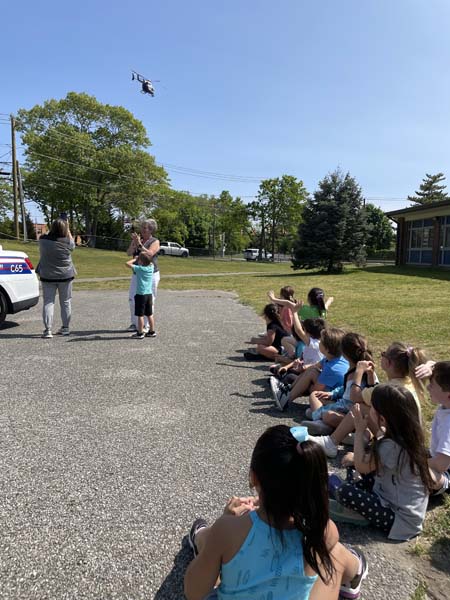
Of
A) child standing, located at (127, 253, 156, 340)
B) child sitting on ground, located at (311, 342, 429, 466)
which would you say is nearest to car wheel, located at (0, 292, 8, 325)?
child standing, located at (127, 253, 156, 340)

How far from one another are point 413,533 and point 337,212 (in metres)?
24.1

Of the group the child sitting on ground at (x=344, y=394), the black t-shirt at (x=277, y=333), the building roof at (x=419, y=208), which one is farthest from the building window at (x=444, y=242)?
the child sitting on ground at (x=344, y=394)

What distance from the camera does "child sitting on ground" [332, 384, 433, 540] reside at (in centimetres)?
249

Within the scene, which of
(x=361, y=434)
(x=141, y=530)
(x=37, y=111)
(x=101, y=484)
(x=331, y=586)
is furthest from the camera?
(x=37, y=111)

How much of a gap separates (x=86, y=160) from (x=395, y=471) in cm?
4955

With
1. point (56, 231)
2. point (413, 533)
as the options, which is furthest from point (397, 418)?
point (56, 231)

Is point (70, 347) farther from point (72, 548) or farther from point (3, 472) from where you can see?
point (72, 548)

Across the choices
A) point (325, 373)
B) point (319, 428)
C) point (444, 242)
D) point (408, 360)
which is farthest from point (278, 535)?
point (444, 242)

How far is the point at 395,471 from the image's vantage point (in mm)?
2553

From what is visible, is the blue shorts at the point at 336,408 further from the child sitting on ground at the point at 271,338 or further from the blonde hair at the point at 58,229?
the blonde hair at the point at 58,229

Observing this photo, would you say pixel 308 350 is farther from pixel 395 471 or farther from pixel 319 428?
pixel 395 471

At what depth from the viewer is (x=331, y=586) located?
5.84 feet

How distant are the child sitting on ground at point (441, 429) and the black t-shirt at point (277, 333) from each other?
3.61 metres

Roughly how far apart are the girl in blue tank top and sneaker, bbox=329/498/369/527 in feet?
3.32
